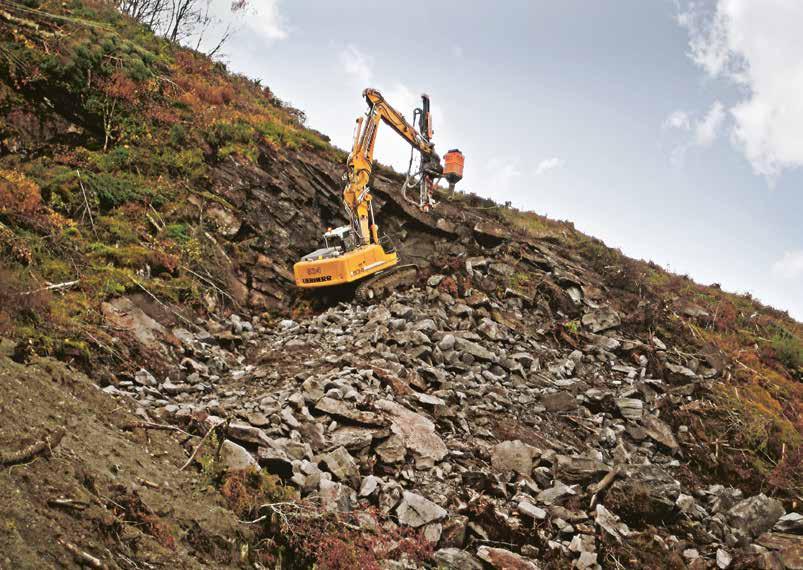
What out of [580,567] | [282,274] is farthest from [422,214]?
[580,567]

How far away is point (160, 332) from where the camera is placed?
9.62 meters

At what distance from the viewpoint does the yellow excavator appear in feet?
45.0

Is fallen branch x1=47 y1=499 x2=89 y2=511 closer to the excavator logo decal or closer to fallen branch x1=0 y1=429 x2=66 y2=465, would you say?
fallen branch x1=0 y1=429 x2=66 y2=465

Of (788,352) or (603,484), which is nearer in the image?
(603,484)

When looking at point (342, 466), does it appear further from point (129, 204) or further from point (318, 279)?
point (129, 204)

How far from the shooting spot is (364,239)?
15.0 m

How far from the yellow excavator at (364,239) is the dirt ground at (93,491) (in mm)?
7557

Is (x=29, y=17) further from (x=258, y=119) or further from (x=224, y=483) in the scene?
(x=224, y=483)

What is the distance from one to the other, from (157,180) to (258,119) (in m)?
5.98

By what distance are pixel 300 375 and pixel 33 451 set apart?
5013 mm

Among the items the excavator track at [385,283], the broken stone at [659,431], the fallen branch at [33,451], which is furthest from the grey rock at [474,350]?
the fallen branch at [33,451]

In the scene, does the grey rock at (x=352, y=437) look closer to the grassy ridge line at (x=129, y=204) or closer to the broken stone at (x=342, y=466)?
the broken stone at (x=342, y=466)

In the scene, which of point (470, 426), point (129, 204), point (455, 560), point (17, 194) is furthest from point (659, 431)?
point (17, 194)

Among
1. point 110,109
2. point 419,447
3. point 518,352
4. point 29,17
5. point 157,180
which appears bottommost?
point 419,447
